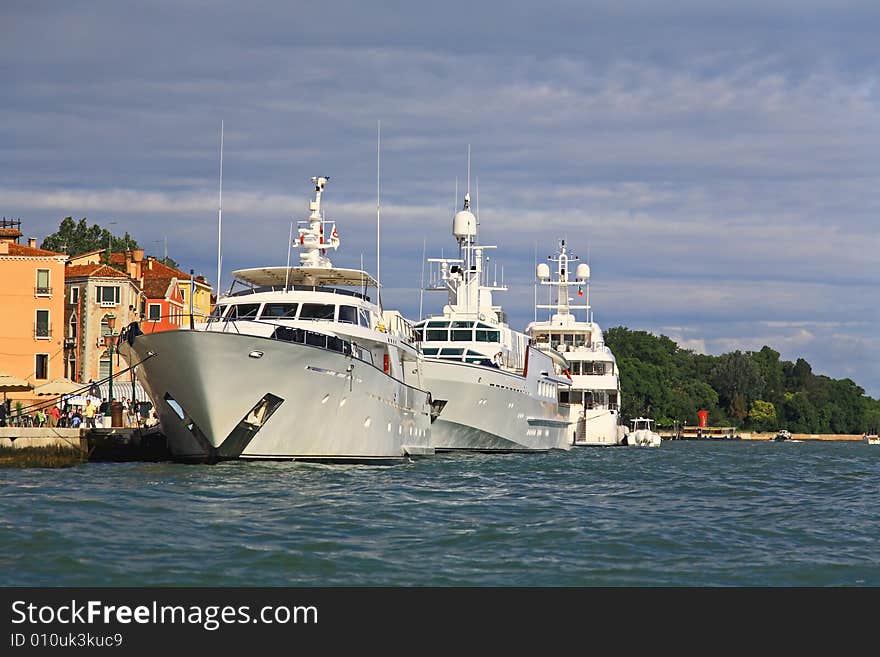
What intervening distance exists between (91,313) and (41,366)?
14.4ft

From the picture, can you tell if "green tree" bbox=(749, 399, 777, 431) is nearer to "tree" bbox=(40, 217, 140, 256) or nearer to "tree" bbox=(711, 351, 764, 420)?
"tree" bbox=(711, 351, 764, 420)

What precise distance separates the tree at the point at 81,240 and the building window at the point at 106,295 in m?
28.5

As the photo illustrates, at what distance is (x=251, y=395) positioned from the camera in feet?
97.9

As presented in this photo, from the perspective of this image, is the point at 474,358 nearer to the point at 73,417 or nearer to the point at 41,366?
the point at 73,417

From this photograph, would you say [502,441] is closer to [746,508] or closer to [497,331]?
[497,331]

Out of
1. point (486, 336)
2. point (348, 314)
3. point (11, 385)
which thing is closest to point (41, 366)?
point (11, 385)

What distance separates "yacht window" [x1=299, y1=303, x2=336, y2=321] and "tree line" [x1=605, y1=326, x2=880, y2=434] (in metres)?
119

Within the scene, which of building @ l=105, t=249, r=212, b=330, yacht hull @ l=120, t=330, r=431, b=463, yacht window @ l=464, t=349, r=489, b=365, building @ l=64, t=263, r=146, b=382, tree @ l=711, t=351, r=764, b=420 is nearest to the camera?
yacht hull @ l=120, t=330, r=431, b=463

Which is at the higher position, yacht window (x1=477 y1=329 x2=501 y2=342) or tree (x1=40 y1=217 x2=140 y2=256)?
tree (x1=40 y1=217 x2=140 y2=256)

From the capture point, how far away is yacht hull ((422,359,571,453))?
159 ft

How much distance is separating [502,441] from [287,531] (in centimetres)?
3439

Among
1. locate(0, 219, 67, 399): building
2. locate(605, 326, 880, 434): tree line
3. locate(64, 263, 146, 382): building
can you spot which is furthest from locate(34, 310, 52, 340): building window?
locate(605, 326, 880, 434): tree line

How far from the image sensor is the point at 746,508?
25.7m

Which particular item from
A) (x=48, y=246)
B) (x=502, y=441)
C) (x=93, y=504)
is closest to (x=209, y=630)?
(x=93, y=504)
